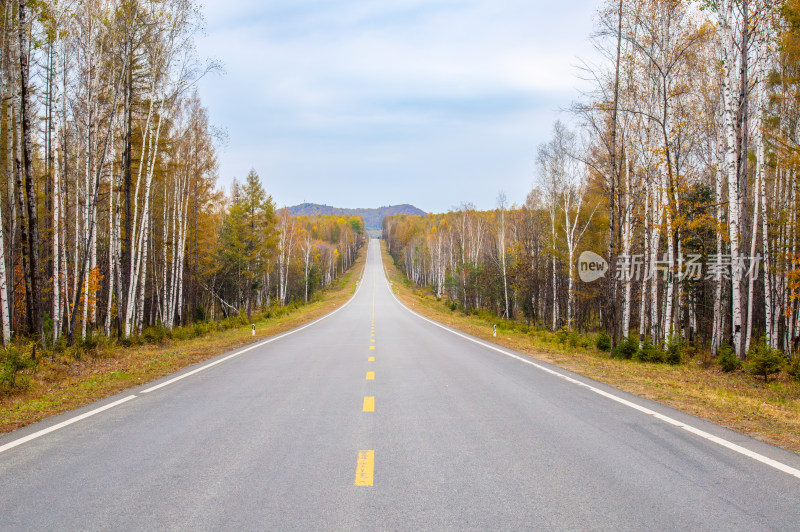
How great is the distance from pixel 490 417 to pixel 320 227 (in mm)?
127524

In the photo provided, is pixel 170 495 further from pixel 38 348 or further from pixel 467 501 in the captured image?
pixel 38 348

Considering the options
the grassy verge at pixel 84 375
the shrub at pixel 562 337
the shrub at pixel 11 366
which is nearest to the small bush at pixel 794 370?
the shrub at pixel 562 337

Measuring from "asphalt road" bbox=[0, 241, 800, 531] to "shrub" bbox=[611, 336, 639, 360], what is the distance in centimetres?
927

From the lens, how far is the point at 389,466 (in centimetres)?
437

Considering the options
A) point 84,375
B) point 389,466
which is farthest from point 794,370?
point 84,375

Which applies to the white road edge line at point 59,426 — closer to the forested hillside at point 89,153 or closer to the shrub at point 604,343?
the forested hillside at point 89,153

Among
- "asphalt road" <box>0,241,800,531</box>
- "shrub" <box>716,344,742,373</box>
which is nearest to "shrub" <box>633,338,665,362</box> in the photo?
"shrub" <box>716,344,742,373</box>

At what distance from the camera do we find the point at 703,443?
518cm

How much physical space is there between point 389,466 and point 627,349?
14.5m

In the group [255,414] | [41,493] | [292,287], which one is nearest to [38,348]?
[255,414]

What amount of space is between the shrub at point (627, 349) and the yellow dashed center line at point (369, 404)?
11931 millimetres

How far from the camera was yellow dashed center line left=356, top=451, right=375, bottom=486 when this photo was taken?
3996 millimetres

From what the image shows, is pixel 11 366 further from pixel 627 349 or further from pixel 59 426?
pixel 627 349

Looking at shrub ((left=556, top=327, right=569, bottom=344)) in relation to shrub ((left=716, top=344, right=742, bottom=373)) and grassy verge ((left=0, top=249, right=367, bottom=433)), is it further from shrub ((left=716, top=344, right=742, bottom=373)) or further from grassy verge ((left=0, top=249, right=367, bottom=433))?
grassy verge ((left=0, top=249, right=367, bottom=433))
